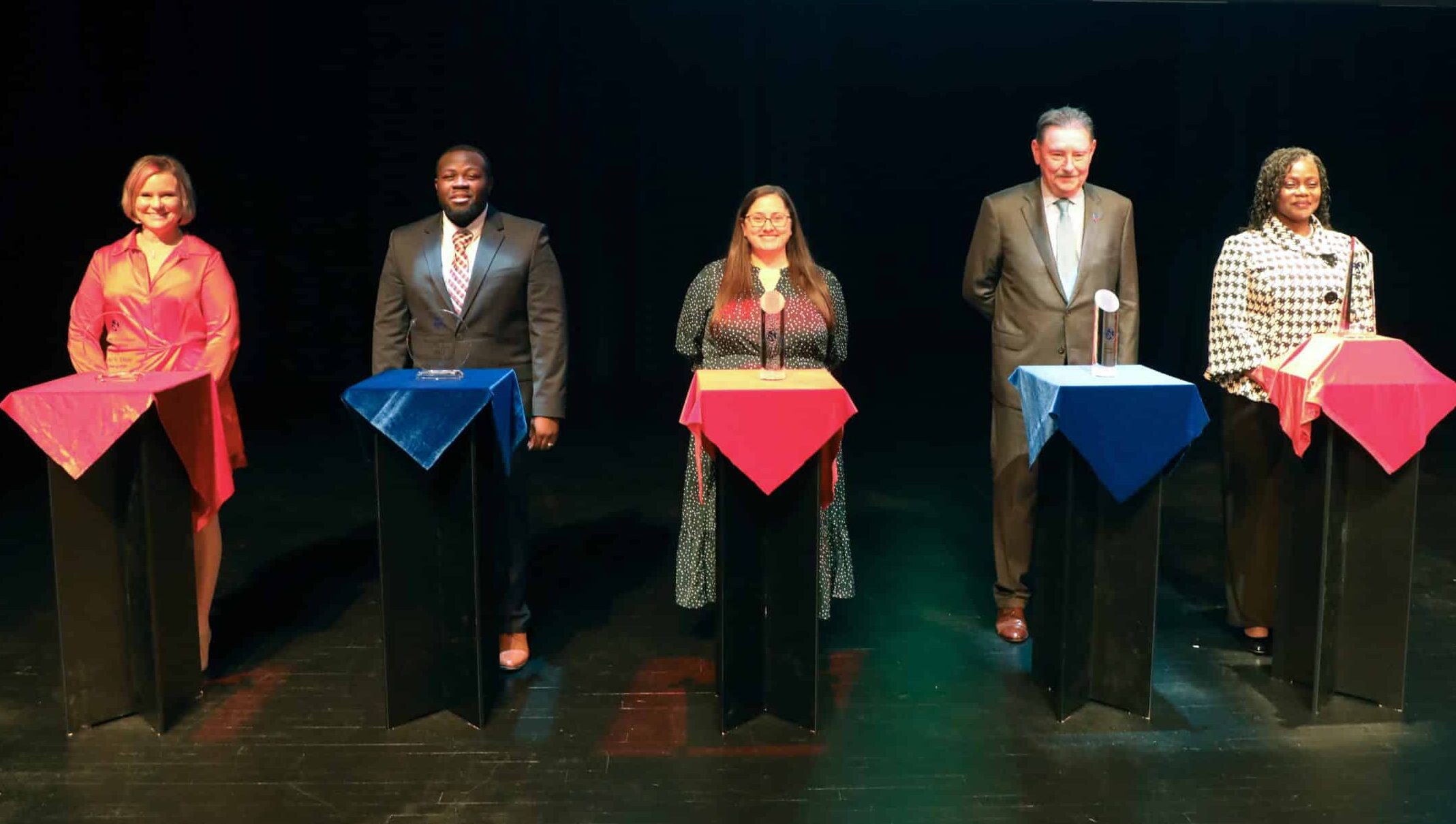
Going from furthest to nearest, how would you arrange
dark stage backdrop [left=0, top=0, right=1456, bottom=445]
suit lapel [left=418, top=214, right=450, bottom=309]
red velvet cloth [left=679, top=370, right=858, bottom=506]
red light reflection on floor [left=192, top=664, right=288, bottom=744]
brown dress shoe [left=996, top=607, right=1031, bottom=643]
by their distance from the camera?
dark stage backdrop [left=0, top=0, right=1456, bottom=445], brown dress shoe [left=996, top=607, right=1031, bottom=643], suit lapel [left=418, top=214, right=450, bottom=309], red light reflection on floor [left=192, top=664, right=288, bottom=744], red velvet cloth [left=679, top=370, right=858, bottom=506]

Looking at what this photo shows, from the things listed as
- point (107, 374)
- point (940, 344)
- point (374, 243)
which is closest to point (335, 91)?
point (374, 243)

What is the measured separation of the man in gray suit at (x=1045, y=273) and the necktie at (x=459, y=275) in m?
1.62

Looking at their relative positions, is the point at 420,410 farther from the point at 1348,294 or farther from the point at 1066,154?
the point at 1348,294

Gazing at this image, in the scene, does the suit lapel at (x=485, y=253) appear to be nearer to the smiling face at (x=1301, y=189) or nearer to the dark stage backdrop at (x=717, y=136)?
the smiling face at (x=1301, y=189)

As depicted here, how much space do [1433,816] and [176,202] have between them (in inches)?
145

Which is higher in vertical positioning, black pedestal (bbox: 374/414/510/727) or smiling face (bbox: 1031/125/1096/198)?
smiling face (bbox: 1031/125/1096/198)

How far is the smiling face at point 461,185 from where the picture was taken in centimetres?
364

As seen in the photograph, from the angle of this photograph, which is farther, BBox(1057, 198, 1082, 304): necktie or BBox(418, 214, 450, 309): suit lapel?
BBox(1057, 198, 1082, 304): necktie

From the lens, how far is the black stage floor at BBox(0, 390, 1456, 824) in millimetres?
2869

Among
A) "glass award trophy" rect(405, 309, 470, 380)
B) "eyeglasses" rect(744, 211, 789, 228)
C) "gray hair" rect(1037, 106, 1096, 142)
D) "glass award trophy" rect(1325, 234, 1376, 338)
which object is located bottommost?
"glass award trophy" rect(405, 309, 470, 380)

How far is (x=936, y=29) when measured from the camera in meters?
8.51

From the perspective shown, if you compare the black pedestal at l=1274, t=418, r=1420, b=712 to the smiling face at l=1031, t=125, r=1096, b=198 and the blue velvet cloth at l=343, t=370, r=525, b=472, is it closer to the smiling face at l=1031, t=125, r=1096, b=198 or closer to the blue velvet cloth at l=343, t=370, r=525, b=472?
the smiling face at l=1031, t=125, r=1096, b=198

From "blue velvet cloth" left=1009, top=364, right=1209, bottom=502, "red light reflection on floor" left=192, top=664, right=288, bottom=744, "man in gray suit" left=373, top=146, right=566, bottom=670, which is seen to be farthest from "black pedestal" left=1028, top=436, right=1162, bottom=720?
"red light reflection on floor" left=192, top=664, right=288, bottom=744

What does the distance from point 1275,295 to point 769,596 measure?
5.82 feet
